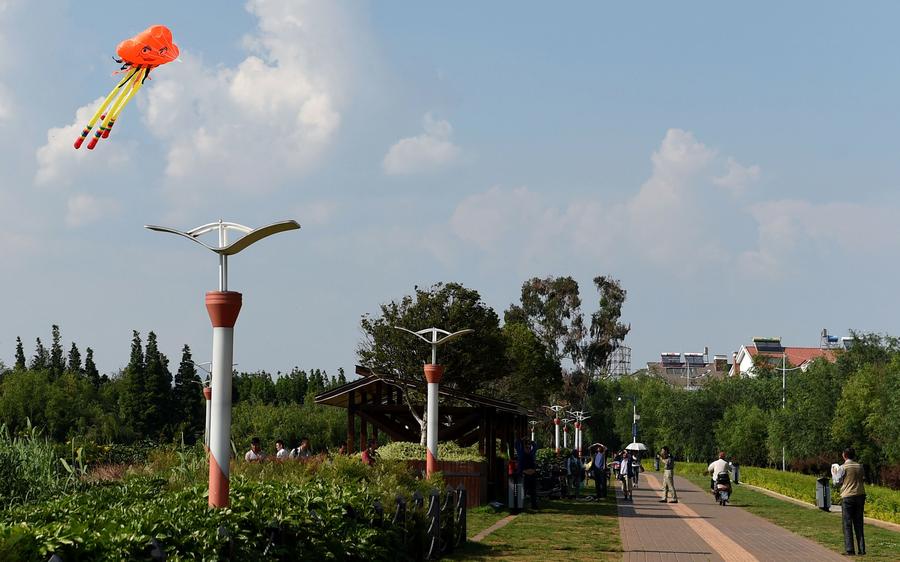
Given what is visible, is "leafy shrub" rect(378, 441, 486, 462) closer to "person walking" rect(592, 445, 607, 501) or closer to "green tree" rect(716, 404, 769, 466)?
"person walking" rect(592, 445, 607, 501)

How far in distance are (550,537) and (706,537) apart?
10.0ft

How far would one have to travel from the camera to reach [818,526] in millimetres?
22641

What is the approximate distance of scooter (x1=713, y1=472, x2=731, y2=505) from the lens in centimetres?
3105

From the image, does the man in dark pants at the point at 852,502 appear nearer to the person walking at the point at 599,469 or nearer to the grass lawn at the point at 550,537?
the grass lawn at the point at 550,537

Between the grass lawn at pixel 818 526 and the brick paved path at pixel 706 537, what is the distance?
36 centimetres

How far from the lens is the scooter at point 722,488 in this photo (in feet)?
102

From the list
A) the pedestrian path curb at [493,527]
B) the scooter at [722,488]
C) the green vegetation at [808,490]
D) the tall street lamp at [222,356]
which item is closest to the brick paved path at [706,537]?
the green vegetation at [808,490]

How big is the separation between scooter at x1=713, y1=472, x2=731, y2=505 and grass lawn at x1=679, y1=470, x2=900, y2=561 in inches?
19.9

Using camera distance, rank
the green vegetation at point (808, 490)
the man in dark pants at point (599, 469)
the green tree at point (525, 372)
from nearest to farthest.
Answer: the green vegetation at point (808, 490) → the man in dark pants at point (599, 469) → the green tree at point (525, 372)

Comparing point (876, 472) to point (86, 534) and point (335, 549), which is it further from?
point (86, 534)

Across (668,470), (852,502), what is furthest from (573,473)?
(852,502)

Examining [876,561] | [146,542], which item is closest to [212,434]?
[146,542]

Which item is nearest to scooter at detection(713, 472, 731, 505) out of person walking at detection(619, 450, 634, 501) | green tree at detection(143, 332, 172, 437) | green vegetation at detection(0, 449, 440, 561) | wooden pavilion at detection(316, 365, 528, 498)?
person walking at detection(619, 450, 634, 501)

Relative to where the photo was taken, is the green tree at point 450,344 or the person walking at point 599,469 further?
the green tree at point 450,344
